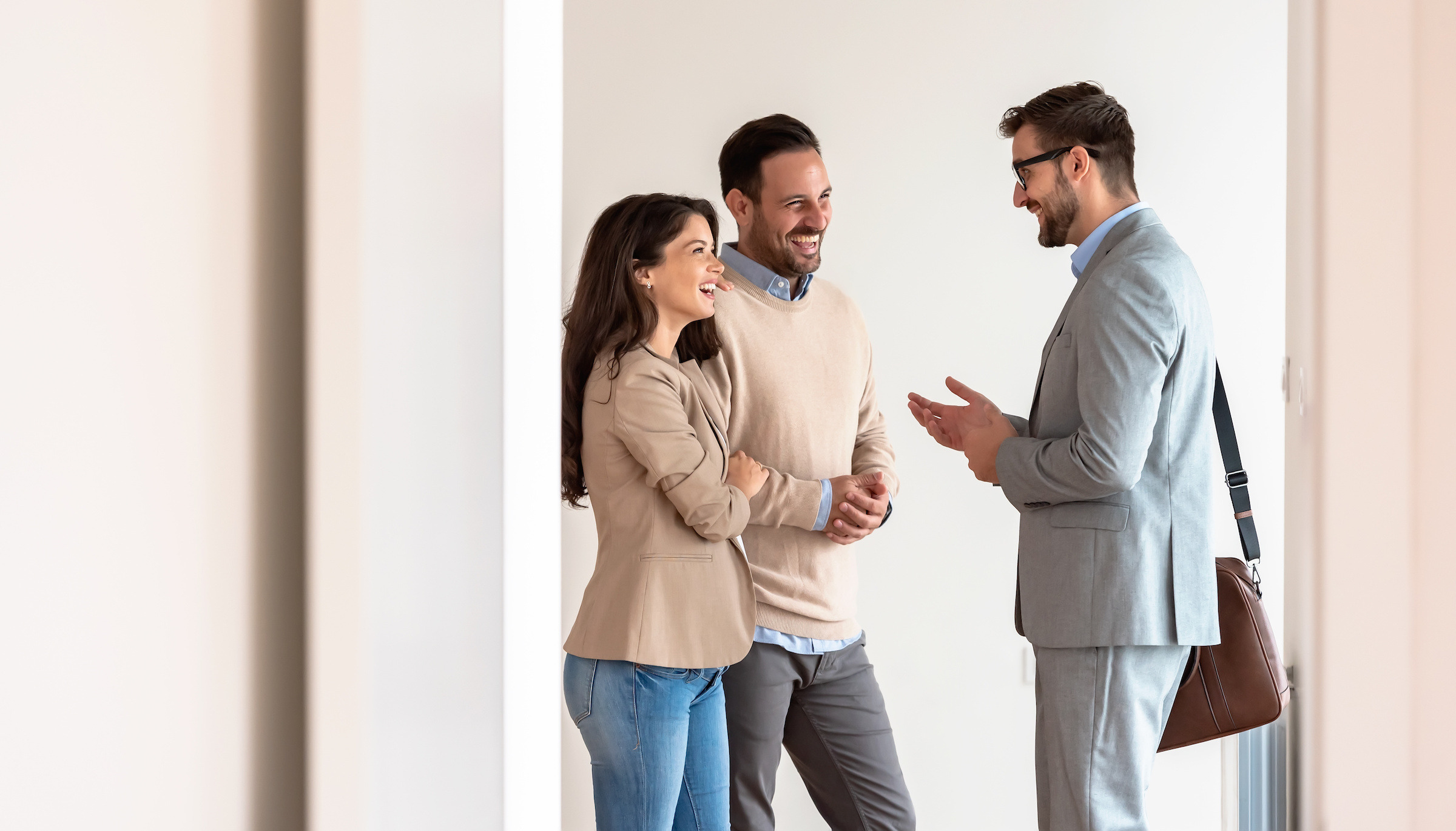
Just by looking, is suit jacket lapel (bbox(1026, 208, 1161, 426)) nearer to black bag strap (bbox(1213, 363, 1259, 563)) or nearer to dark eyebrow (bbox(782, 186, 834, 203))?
black bag strap (bbox(1213, 363, 1259, 563))

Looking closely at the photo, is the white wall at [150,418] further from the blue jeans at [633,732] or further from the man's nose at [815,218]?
the man's nose at [815,218]

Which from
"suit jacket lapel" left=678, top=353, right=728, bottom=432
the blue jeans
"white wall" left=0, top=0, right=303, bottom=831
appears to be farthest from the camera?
"suit jacket lapel" left=678, top=353, right=728, bottom=432

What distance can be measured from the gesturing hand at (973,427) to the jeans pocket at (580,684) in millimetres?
752

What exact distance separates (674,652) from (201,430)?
1.15m

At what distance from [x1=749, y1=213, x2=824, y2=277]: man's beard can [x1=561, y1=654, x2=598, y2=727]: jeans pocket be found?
0.85 meters

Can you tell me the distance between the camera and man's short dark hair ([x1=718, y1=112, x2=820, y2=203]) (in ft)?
6.31

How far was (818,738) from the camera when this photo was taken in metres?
1.81

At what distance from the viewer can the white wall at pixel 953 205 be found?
9.95 feet

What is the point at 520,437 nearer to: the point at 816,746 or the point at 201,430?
the point at 201,430

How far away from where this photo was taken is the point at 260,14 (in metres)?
0.30

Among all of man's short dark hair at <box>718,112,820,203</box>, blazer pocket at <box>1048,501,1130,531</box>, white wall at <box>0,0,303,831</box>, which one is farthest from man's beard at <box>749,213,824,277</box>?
white wall at <box>0,0,303,831</box>

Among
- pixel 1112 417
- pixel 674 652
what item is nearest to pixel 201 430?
pixel 674 652

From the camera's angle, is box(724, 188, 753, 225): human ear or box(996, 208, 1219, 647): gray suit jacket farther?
box(724, 188, 753, 225): human ear

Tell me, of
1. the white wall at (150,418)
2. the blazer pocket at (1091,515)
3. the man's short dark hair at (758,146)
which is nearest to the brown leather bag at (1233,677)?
→ the blazer pocket at (1091,515)
